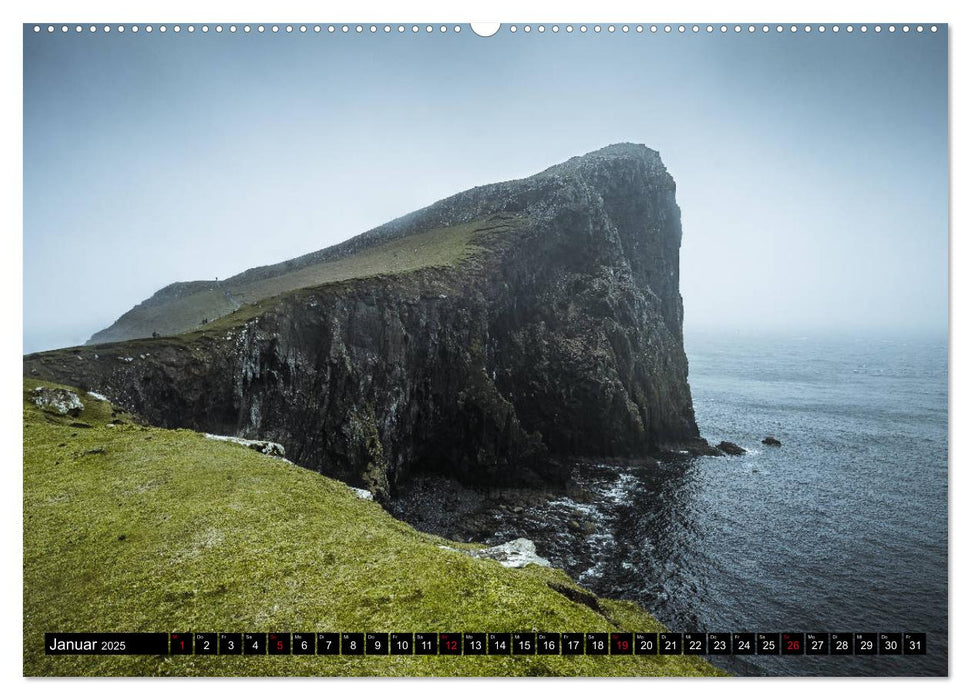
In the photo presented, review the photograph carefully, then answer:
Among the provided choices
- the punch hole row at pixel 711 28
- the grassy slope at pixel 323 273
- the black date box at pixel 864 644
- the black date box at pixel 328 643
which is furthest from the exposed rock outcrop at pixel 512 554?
the grassy slope at pixel 323 273

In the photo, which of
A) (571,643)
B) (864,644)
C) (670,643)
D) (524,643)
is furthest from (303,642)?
(864,644)

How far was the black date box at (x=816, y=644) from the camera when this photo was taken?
367 inches

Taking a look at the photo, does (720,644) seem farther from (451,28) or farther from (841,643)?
(451,28)

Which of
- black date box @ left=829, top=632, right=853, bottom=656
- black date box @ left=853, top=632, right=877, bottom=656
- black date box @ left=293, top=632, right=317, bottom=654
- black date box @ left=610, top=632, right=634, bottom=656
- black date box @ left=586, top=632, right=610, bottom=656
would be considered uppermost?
black date box @ left=293, top=632, right=317, bottom=654

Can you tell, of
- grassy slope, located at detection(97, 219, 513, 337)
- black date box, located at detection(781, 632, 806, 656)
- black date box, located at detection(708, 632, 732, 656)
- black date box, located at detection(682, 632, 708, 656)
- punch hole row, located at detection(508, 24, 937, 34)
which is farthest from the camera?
grassy slope, located at detection(97, 219, 513, 337)

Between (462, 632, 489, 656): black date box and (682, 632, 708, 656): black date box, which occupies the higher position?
(462, 632, 489, 656): black date box

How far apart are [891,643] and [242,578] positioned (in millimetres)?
14305

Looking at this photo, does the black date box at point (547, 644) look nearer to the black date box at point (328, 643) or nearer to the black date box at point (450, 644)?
the black date box at point (450, 644)

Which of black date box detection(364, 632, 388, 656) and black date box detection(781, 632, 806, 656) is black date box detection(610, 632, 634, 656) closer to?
black date box detection(781, 632, 806, 656)

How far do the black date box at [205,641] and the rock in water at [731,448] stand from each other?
6751cm

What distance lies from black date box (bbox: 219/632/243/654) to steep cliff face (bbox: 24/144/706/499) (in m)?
24.2

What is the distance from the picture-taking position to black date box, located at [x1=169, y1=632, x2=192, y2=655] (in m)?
8.95

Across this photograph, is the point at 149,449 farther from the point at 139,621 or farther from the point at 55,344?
the point at 139,621

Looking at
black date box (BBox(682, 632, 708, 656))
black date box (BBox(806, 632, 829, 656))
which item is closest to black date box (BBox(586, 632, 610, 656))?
black date box (BBox(682, 632, 708, 656))
